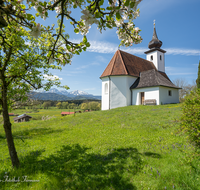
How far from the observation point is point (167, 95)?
2092 centimetres

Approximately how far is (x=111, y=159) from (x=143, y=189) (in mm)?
1570

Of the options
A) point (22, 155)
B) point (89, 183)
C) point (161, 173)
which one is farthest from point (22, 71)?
point (161, 173)

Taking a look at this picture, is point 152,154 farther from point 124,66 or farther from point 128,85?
point 124,66

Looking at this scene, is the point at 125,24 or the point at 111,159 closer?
the point at 125,24

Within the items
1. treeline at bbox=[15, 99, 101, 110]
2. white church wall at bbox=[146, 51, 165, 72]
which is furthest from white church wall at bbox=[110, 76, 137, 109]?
white church wall at bbox=[146, 51, 165, 72]

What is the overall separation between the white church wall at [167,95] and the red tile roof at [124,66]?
5891 mm

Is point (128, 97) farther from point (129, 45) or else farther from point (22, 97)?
point (129, 45)

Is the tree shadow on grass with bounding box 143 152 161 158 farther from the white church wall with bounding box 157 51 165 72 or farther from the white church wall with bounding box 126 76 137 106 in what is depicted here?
the white church wall with bounding box 157 51 165 72

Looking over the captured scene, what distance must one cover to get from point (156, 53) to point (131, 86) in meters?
14.3

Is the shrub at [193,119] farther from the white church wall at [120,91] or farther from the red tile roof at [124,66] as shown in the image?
the red tile roof at [124,66]

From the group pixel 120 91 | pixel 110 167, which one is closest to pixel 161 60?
pixel 120 91

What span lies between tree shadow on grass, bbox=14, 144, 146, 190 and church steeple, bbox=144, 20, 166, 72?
31.1 metres

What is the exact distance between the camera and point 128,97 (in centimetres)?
2275

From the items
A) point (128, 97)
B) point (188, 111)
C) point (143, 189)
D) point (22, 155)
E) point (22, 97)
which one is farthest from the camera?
point (128, 97)
